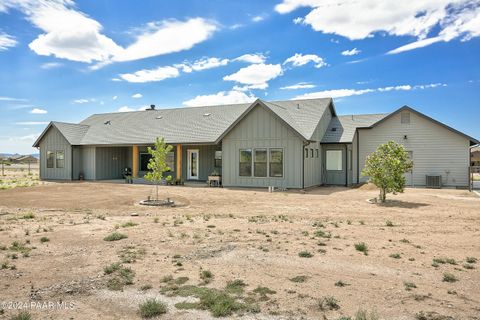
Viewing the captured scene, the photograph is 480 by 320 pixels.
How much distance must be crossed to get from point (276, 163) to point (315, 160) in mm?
3150

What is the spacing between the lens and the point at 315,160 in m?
23.5

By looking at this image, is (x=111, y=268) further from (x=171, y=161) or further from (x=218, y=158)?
(x=171, y=161)

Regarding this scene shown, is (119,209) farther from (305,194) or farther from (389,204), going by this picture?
(389,204)

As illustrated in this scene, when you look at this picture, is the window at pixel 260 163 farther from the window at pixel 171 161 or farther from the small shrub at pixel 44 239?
the small shrub at pixel 44 239

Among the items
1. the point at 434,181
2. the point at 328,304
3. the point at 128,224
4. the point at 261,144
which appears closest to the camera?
the point at 328,304

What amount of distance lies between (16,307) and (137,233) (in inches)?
177

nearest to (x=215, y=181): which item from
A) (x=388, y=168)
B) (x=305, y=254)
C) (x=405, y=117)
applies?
(x=388, y=168)

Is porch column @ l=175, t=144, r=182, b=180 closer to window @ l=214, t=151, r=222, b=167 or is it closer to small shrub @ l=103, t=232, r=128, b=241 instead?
window @ l=214, t=151, r=222, b=167

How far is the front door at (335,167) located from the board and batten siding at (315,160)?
2.33 ft

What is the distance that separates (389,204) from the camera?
15000 mm

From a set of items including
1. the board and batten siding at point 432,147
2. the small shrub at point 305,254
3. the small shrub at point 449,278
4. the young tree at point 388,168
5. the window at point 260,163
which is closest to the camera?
the small shrub at point 449,278

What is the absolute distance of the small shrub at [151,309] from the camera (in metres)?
4.66

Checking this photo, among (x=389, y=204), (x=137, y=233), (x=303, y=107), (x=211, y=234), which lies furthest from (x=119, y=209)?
(x=303, y=107)

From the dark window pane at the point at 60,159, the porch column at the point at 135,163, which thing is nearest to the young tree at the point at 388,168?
the porch column at the point at 135,163
